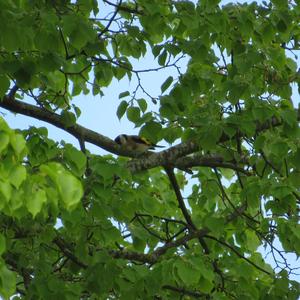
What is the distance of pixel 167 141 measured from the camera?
7371 millimetres

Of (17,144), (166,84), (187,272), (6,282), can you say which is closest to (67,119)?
(166,84)

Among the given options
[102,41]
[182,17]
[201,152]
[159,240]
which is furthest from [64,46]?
[159,240]

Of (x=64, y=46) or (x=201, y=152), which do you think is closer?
(x=64, y=46)

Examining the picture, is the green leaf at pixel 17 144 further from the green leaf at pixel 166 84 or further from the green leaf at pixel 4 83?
the green leaf at pixel 166 84

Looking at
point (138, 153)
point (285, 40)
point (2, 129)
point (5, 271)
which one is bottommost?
point (5, 271)

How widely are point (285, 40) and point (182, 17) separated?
4.33 ft

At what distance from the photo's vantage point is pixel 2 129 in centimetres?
422

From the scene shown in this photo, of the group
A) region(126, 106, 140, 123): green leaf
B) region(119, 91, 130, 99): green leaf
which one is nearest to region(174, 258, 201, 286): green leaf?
region(126, 106, 140, 123): green leaf

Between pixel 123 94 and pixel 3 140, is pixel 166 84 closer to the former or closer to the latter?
pixel 123 94

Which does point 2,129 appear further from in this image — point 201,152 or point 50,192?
point 201,152

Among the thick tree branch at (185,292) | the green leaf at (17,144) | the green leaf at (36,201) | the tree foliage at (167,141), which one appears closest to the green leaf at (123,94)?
the tree foliage at (167,141)

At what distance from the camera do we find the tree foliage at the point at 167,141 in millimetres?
6492

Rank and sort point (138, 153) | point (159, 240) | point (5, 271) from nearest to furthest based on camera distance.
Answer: point (5, 271) < point (138, 153) < point (159, 240)

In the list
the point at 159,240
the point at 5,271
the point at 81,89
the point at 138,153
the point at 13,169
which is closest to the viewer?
the point at 13,169
